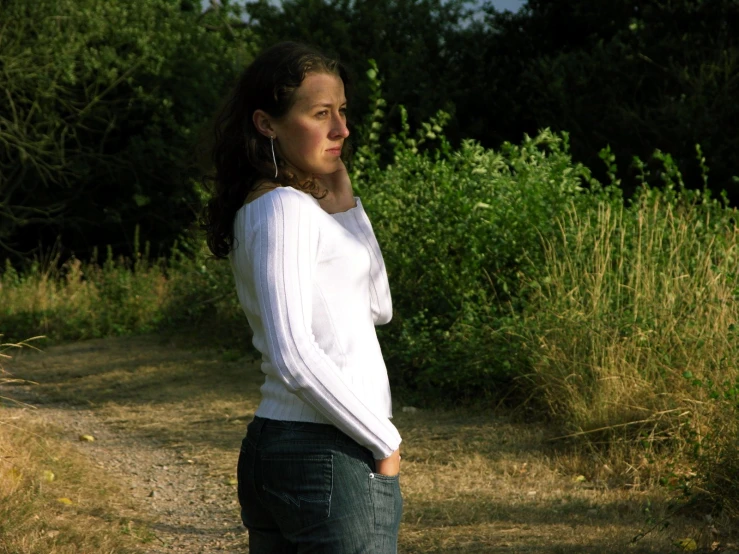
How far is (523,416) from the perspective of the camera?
6.78 meters

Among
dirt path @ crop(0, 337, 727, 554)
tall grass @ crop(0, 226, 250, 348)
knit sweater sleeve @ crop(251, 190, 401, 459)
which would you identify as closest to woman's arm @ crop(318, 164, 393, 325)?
knit sweater sleeve @ crop(251, 190, 401, 459)

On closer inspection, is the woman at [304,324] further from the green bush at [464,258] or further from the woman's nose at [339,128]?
the green bush at [464,258]

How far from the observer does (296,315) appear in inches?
68.9

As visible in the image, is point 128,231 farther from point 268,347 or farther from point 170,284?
point 268,347

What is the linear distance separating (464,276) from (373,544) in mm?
5939

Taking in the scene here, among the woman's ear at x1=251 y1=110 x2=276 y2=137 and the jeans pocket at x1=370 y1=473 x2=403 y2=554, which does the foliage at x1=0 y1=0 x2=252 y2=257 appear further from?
the jeans pocket at x1=370 y1=473 x2=403 y2=554

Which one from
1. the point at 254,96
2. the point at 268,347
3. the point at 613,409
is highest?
the point at 254,96

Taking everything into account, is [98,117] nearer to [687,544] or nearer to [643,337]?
[643,337]

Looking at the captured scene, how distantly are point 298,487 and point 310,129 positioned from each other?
0.70 meters

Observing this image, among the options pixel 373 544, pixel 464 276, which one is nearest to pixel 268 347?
pixel 373 544

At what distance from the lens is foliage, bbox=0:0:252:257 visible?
16625 mm

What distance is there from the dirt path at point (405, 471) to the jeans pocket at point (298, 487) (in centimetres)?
268

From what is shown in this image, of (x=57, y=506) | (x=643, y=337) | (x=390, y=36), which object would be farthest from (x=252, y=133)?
(x=390, y=36)

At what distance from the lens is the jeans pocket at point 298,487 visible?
179cm
